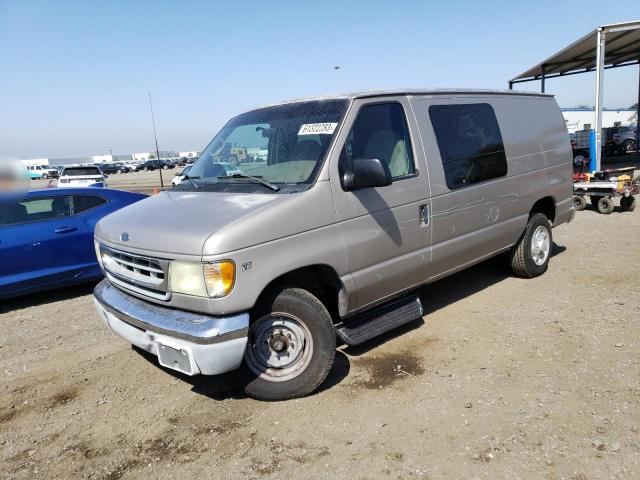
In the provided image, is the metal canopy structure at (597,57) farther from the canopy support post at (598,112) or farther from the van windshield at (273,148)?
the van windshield at (273,148)

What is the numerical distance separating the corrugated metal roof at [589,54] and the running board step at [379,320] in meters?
12.8

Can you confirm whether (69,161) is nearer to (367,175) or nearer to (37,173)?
(37,173)

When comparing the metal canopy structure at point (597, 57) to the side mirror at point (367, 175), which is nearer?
the side mirror at point (367, 175)

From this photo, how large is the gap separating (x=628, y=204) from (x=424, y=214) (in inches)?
327

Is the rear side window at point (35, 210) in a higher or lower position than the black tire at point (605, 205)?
higher

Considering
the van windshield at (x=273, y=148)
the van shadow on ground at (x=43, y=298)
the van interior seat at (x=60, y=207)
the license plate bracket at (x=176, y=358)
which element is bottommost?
the van shadow on ground at (x=43, y=298)

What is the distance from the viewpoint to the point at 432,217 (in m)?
4.23

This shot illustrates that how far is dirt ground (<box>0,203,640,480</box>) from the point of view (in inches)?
110

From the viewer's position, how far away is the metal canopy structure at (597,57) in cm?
1298

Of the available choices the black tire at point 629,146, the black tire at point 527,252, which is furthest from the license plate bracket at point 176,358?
the black tire at point 629,146

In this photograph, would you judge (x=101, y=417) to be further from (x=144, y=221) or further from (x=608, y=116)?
(x=608, y=116)

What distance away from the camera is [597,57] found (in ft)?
43.1

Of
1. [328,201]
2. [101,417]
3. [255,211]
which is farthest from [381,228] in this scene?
[101,417]

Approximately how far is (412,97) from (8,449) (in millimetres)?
4003
